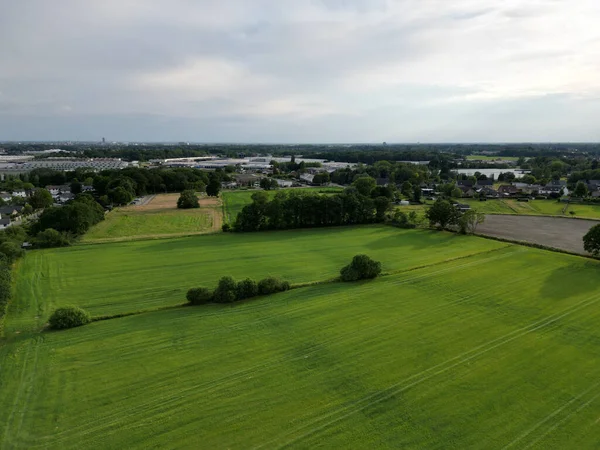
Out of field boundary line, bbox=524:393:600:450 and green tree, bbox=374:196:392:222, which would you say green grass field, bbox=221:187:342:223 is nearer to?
green tree, bbox=374:196:392:222

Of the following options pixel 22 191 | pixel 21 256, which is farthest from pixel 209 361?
pixel 22 191

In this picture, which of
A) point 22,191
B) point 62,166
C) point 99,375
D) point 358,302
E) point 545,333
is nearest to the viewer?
point 99,375

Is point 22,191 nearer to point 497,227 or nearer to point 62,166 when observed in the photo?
point 62,166

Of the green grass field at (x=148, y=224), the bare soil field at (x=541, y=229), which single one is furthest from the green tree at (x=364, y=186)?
the green grass field at (x=148, y=224)

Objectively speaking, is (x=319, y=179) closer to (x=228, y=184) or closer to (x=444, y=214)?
(x=228, y=184)

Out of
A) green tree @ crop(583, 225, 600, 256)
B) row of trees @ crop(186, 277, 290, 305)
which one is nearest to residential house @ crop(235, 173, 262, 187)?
row of trees @ crop(186, 277, 290, 305)
